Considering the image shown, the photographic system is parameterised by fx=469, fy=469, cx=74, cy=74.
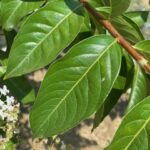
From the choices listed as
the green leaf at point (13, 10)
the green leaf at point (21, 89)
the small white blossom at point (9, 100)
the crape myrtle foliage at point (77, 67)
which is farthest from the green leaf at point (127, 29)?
the small white blossom at point (9, 100)

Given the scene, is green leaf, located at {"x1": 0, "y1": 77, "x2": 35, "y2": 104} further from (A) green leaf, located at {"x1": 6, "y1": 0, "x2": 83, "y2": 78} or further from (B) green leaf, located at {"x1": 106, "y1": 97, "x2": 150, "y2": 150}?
(B) green leaf, located at {"x1": 106, "y1": 97, "x2": 150, "y2": 150}

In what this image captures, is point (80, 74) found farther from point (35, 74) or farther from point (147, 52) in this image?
→ point (35, 74)

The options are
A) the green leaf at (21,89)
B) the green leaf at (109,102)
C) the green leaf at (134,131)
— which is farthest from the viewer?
the green leaf at (21,89)

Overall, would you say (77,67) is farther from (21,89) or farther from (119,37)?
(21,89)

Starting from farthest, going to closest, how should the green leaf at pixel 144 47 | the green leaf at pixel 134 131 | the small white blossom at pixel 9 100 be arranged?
the small white blossom at pixel 9 100 → the green leaf at pixel 144 47 → the green leaf at pixel 134 131

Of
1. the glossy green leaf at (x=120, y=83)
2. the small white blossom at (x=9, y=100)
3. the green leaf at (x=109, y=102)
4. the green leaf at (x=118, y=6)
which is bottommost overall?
the small white blossom at (x=9, y=100)

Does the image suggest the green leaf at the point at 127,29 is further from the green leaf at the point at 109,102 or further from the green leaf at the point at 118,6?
the green leaf at the point at 109,102

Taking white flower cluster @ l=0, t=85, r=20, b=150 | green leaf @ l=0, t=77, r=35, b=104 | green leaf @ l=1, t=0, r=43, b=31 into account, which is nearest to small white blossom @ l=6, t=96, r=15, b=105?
white flower cluster @ l=0, t=85, r=20, b=150

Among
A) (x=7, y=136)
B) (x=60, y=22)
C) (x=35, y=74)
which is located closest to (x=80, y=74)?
→ (x=60, y=22)
